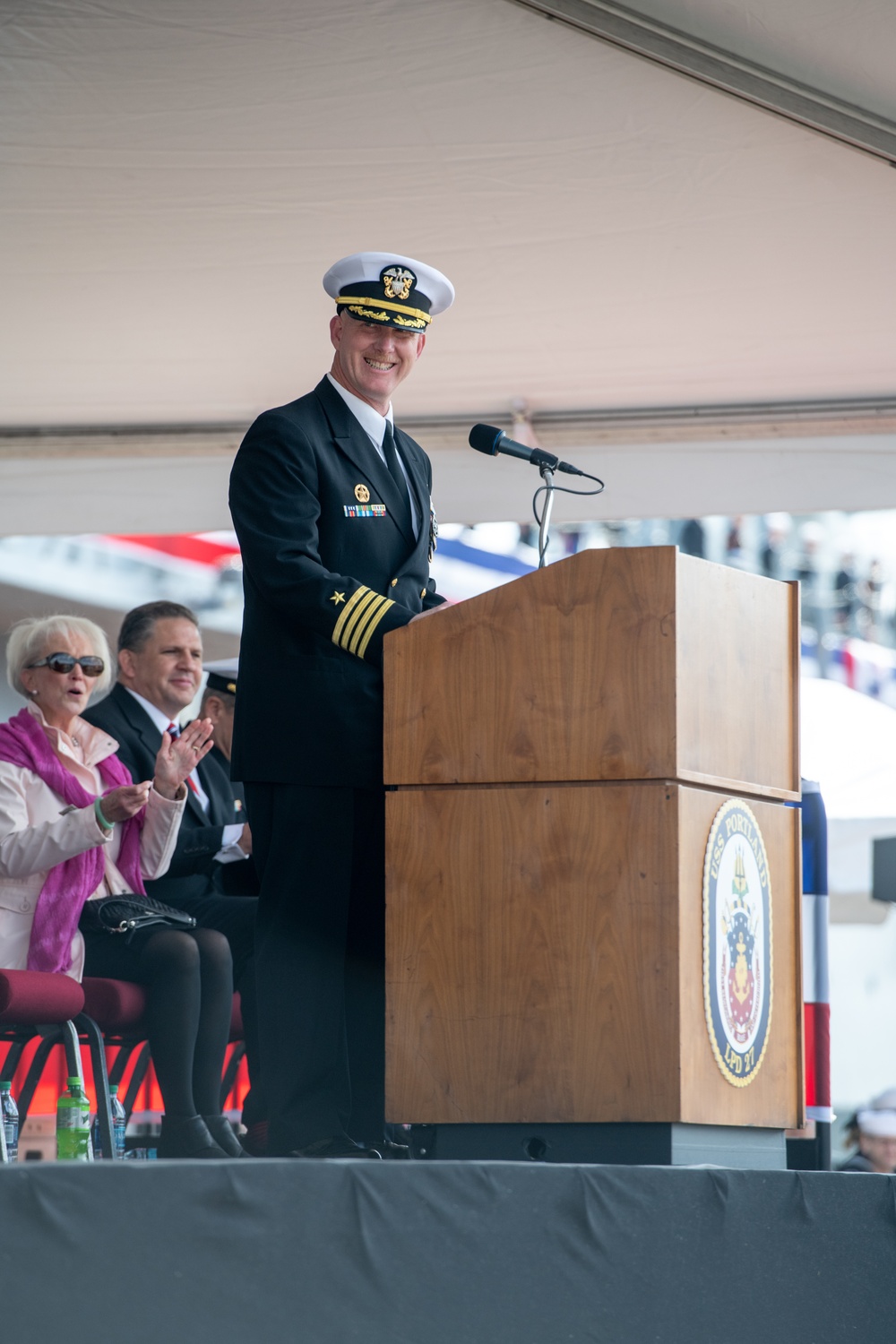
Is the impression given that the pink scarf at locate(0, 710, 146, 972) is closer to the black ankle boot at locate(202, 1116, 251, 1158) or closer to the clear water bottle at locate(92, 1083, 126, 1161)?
the clear water bottle at locate(92, 1083, 126, 1161)

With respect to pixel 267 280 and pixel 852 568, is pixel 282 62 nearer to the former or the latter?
pixel 267 280

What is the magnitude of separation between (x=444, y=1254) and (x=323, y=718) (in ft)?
3.30

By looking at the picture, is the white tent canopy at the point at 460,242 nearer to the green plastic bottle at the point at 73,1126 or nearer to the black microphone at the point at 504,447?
the black microphone at the point at 504,447

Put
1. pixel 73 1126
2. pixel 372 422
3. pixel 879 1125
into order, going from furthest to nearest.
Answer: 1. pixel 879 1125
2. pixel 73 1126
3. pixel 372 422

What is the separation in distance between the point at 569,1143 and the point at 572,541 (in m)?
7.85

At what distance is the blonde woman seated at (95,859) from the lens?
3.73 metres

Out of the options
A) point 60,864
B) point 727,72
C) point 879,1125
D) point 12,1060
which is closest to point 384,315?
point 727,72

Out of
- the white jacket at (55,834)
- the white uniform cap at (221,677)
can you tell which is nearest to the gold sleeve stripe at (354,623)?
the white jacket at (55,834)

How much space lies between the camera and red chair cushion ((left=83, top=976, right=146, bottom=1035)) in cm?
390

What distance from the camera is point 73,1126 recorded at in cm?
355

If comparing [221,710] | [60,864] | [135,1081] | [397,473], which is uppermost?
[397,473]

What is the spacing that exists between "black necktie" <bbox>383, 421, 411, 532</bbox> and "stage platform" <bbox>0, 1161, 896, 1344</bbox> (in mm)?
1273

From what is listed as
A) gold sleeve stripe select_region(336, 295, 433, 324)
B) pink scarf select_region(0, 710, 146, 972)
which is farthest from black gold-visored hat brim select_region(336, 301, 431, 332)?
pink scarf select_region(0, 710, 146, 972)

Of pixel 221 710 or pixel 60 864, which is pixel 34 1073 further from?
pixel 221 710
